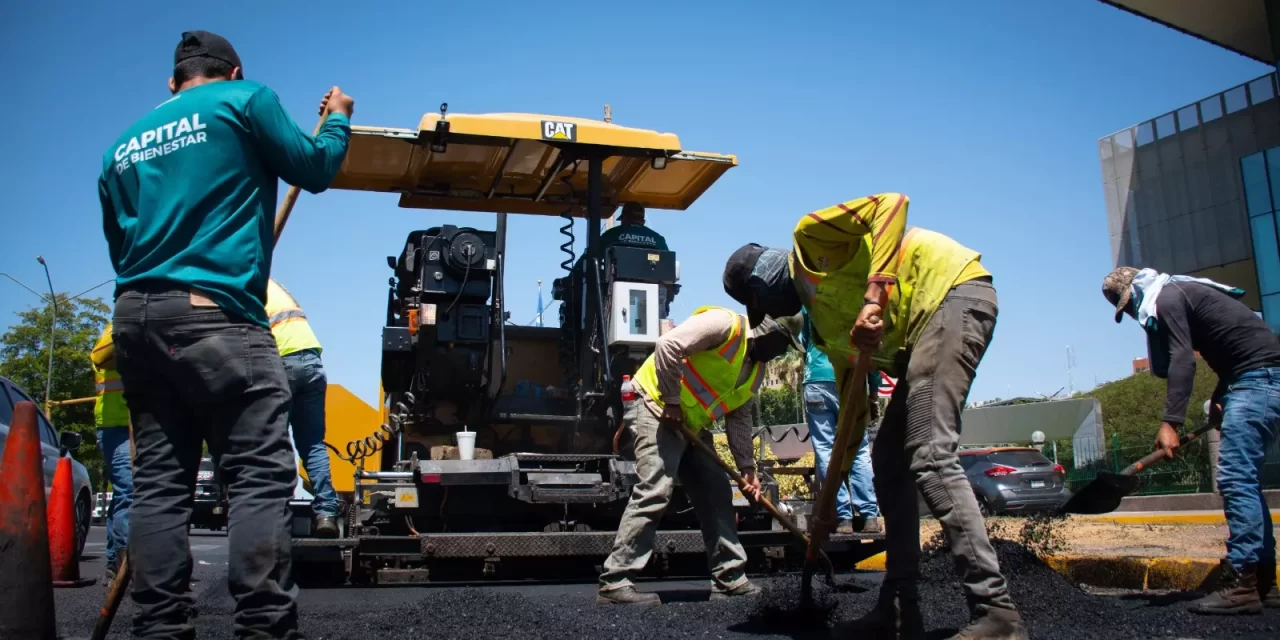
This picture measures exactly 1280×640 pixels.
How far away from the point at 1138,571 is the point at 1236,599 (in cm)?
143

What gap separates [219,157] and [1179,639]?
3.39 meters

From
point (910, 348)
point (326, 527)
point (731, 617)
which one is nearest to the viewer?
point (910, 348)

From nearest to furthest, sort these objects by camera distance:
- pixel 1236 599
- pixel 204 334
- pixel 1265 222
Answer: pixel 204 334
pixel 1236 599
pixel 1265 222

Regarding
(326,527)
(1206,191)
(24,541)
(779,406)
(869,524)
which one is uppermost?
(1206,191)

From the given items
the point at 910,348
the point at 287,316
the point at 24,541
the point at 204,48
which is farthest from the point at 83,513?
the point at 910,348

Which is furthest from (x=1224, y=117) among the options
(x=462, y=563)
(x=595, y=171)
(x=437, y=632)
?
(x=437, y=632)

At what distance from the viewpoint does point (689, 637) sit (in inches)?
144

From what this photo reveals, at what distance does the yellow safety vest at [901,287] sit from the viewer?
11.3 ft

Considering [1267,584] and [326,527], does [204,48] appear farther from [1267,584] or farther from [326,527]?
[1267,584]

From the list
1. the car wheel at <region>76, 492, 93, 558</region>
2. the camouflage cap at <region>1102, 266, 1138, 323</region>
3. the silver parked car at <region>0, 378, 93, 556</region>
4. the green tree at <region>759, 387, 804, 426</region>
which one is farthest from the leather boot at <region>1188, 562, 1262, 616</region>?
the green tree at <region>759, 387, 804, 426</region>

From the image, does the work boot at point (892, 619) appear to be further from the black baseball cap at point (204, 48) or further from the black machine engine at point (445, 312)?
the black machine engine at point (445, 312)

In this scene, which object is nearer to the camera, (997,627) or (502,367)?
(997,627)

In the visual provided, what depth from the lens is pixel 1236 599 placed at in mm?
4031

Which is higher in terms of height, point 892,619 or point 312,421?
point 312,421
